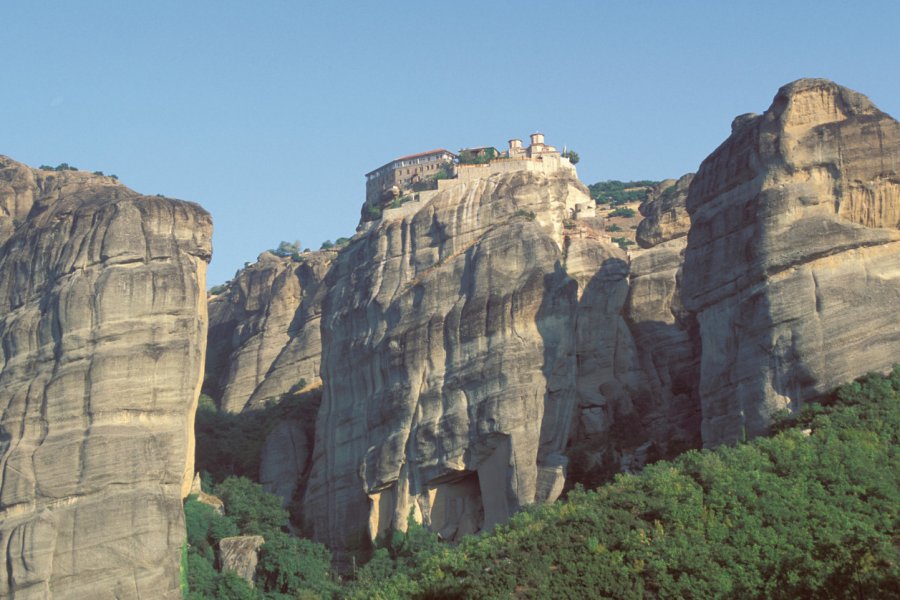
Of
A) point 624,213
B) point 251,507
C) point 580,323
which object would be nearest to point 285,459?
point 251,507

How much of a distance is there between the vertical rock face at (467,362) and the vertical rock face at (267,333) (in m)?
8.81

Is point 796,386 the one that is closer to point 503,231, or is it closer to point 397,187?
point 503,231

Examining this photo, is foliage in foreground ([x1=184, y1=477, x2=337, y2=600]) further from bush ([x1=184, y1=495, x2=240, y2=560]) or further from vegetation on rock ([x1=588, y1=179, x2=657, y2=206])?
vegetation on rock ([x1=588, y1=179, x2=657, y2=206])

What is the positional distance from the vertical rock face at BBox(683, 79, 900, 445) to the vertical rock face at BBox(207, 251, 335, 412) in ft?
79.7

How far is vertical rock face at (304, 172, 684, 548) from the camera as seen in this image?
63.9m

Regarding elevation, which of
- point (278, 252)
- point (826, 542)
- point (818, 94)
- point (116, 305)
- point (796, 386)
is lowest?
point (826, 542)

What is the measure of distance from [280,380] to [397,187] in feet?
30.3

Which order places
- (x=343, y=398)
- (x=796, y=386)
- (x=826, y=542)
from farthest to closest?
(x=343, y=398), (x=796, y=386), (x=826, y=542)

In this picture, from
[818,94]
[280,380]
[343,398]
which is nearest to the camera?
[818,94]

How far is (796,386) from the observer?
56.0 meters

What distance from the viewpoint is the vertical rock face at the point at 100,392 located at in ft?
197

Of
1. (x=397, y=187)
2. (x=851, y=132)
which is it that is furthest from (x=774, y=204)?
(x=397, y=187)

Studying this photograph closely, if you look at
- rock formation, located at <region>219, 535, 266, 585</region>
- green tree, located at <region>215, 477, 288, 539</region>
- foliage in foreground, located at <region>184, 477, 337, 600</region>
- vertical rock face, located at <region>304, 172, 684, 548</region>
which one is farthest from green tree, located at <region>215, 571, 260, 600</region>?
vertical rock face, located at <region>304, 172, 684, 548</region>

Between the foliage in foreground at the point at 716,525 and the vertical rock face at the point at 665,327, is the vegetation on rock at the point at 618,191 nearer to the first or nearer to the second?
the vertical rock face at the point at 665,327
